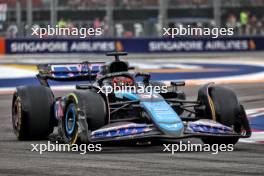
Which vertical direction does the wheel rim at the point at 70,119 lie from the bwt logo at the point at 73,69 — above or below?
below

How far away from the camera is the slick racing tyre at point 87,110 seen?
1003 centimetres

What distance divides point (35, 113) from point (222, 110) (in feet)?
8.73

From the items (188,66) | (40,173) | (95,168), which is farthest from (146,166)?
(188,66)

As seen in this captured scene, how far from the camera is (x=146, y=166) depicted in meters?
8.59

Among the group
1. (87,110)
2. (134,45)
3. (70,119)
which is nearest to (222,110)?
(87,110)

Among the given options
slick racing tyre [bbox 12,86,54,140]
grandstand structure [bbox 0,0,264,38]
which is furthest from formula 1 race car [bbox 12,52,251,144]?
grandstand structure [bbox 0,0,264,38]

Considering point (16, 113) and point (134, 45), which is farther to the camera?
point (134, 45)

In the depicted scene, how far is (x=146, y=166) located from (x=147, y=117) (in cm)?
175

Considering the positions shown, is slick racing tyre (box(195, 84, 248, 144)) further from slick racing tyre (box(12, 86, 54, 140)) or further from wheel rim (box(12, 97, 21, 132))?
wheel rim (box(12, 97, 21, 132))

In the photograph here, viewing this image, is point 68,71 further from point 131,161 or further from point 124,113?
point 131,161

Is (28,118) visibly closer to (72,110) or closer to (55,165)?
(72,110)

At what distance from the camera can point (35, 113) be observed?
37.2ft

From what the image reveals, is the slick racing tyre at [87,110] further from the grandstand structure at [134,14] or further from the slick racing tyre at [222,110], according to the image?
the grandstand structure at [134,14]

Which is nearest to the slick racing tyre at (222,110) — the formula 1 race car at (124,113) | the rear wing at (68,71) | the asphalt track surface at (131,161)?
the formula 1 race car at (124,113)
